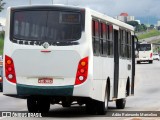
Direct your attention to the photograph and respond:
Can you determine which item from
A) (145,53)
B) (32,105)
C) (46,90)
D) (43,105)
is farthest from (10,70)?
(145,53)

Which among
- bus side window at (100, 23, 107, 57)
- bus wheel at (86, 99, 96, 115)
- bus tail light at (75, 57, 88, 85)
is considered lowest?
bus wheel at (86, 99, 96, 115)

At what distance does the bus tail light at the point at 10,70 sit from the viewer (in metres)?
16.9

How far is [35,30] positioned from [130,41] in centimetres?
694

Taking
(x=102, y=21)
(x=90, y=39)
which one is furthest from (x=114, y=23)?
(x=90, y=39)

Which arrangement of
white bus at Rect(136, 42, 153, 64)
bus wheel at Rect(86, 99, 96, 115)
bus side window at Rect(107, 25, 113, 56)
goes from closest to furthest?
bus wheel at Rect(86, 99, 96, 115) → bus side window at Rect(107, 25, 113, 56) → white bus at Rect(136, 42, 153, 64)

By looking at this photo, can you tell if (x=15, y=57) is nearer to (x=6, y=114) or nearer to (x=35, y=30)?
(x=35, y=30)

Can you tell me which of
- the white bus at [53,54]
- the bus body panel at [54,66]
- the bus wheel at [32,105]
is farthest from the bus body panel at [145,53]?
the bus body panel at [54,66]

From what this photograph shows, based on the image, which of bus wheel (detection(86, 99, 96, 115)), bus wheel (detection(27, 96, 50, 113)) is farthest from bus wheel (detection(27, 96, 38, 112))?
bus wheel (detection(86, 99, 96, 115))

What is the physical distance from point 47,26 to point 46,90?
1665 millimetres

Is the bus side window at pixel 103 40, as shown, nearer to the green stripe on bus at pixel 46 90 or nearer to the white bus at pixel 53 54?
the white bus at pixel 53 54

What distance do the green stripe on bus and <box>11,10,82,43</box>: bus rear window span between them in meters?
1.21

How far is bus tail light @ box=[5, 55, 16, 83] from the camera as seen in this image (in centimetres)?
1688

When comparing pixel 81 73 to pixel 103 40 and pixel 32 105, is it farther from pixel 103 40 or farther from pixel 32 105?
pixel 32 105

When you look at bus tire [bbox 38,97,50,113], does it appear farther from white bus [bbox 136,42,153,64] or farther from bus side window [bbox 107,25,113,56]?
white bus [bbox 136,42,153,64]
